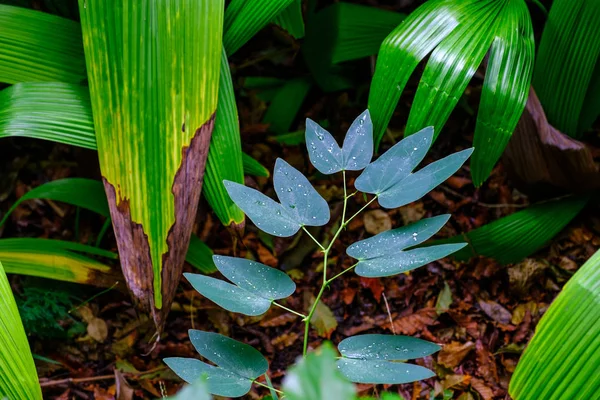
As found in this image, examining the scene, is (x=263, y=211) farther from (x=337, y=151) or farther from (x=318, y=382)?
(x=318, y=382)

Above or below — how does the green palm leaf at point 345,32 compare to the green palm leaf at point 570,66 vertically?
above

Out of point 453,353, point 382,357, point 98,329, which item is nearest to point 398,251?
point 382,357

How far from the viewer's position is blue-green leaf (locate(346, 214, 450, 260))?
0.68 meters

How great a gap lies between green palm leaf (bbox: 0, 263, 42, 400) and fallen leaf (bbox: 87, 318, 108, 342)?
602 millimetres

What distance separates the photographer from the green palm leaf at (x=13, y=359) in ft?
2.57

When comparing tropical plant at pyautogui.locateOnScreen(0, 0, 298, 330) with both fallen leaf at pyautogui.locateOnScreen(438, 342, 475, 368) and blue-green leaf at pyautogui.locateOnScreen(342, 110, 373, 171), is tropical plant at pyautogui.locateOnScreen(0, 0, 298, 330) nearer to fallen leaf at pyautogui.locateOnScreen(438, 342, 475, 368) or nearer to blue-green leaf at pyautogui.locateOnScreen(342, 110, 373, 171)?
blue-green leaf at pyautogui.locateOnScreen(342, 110, 373, 171)

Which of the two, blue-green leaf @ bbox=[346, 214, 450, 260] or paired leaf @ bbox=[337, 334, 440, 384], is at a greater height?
blue-green leaf @ bbox=[346, 214, 450, 260]

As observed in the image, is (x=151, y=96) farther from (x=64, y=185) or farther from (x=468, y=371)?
(x=468, y=371)

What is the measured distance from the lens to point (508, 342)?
137 centimetres

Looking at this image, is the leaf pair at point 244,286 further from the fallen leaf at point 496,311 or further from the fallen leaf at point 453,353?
the fallen leaf at point 496,311

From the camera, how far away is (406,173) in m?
0.71

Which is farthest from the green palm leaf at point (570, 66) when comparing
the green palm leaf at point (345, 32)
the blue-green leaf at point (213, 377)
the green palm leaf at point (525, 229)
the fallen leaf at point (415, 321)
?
the blue-green leaf at point (213, 377)

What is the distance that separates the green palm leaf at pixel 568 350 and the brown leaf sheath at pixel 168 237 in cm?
55

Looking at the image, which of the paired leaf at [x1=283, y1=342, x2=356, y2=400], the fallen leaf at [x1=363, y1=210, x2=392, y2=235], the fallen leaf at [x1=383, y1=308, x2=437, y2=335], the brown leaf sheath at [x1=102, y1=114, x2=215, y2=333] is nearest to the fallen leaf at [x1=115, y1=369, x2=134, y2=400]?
the brown leaf sheath at [x1=102, y1=114, x2=215, y2=333]
